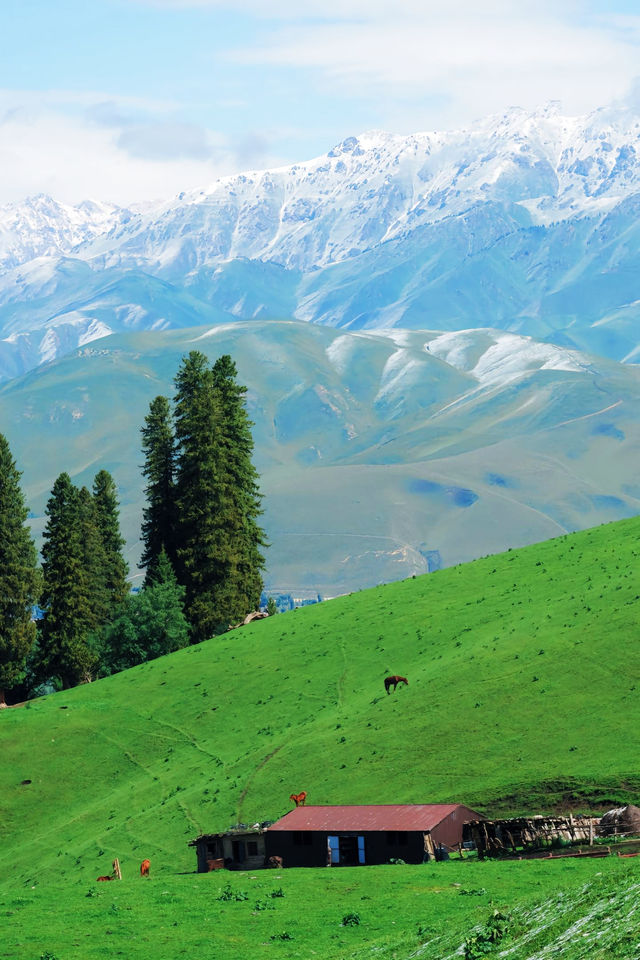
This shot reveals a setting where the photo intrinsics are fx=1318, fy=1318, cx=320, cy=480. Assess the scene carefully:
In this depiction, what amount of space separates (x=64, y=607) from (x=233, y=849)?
49153 mm

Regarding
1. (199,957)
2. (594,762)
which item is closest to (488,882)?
(199,957)

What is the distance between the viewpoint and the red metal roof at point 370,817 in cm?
4934

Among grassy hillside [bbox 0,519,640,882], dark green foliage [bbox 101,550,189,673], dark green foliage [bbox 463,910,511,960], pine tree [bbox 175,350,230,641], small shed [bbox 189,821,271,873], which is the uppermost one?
pine tree [bbox 175,350,230,641]

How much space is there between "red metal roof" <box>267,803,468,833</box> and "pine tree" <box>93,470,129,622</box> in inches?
2442

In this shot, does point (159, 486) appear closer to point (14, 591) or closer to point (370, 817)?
point (14, 591)

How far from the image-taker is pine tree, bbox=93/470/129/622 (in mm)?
114938

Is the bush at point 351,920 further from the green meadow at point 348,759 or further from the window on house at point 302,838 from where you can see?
the window on house at point 302,838

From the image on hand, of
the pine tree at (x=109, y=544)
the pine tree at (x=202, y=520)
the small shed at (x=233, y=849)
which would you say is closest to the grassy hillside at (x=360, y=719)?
the small shed at (x=233, y=849)

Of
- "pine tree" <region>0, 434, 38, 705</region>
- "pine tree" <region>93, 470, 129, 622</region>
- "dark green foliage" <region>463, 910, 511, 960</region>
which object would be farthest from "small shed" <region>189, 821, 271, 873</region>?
"pine tree" <region>93, 470, 129, 622</region>

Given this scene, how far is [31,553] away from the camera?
3858 inches

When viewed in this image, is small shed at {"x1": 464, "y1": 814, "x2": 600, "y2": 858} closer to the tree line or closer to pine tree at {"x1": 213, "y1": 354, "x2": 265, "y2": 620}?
the tree line

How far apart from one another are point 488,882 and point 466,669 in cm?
2716

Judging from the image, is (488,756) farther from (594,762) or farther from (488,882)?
(488,882)

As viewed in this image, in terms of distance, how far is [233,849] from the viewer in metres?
52.1
